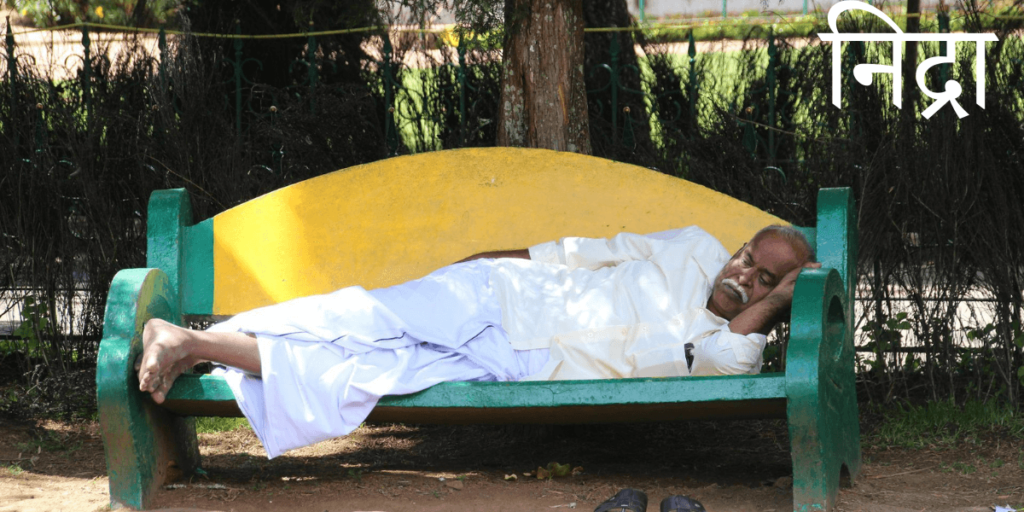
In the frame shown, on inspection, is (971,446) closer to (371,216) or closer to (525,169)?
(525,169)

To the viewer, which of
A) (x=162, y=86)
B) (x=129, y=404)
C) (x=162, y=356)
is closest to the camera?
(x=162, y=356)

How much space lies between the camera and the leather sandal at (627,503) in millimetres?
2799

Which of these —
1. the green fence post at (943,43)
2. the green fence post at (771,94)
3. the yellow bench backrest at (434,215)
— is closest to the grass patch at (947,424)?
the yellow bench backrest at (434,215)

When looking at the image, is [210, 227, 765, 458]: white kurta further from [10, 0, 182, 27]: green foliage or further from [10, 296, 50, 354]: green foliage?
[10, 0, 182, 27]: green foliage

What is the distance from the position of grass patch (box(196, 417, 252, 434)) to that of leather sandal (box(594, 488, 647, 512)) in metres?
2.33

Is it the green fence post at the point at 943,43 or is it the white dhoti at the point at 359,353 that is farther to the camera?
the green fence post at the point at 943,43

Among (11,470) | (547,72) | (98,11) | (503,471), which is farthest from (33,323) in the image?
(98,11)

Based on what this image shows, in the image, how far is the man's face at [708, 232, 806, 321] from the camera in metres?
3.44

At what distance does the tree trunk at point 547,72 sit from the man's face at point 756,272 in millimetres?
1226

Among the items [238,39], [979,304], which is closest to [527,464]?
[979,304]

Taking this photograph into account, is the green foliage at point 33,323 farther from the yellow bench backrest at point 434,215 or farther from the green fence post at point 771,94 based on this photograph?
the green fence post at point 771,94

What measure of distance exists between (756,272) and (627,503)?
1.03m

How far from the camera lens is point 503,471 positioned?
12.5 feet

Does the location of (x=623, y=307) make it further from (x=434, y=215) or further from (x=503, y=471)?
(x=434, y=215)
